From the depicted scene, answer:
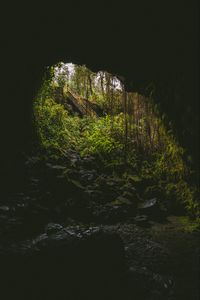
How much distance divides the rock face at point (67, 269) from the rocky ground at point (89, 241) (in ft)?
0.05

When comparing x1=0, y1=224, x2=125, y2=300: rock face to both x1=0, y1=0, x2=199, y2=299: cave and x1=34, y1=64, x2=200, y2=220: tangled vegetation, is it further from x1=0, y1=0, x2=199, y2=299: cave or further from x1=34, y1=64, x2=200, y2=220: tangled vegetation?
x1=34, y1=64, x2=200, y2=220: tangled vegetation

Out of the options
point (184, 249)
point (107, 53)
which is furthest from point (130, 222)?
point (107, 53)

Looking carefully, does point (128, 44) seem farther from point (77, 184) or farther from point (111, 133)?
point (111, 133)

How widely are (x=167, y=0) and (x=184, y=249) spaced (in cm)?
438

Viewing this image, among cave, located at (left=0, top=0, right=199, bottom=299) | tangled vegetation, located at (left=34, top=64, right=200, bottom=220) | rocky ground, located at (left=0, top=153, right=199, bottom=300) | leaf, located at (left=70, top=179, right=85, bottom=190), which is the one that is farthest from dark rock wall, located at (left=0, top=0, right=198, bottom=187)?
leaf, located at (left=70, top=179, right=85, bottom=190)

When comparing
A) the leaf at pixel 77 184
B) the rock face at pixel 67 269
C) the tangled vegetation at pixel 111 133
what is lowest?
the rock face at pixel 67 269

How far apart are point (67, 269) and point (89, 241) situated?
57cm

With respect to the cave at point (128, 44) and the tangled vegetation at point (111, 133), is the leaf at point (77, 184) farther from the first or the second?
the cave at point (128, 44)

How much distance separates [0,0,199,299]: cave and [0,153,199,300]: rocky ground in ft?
0.63

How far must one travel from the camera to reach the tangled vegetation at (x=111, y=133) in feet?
33.1

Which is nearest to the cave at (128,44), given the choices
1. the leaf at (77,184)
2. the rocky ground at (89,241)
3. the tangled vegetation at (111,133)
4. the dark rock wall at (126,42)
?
the dark rock wall at (126,42)

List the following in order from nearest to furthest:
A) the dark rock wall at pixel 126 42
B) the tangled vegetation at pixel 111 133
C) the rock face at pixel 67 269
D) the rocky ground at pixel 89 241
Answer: the dark rock wall at pixel 126 42
the rock face at pixel 67 269
the rocky ground at pixel 89 241
the tangled vegetation at pixel 111 133

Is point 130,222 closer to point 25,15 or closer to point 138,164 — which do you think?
point 138,164

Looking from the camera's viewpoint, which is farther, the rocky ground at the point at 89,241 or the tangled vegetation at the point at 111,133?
the tangled vegetation at the point at 111,133
